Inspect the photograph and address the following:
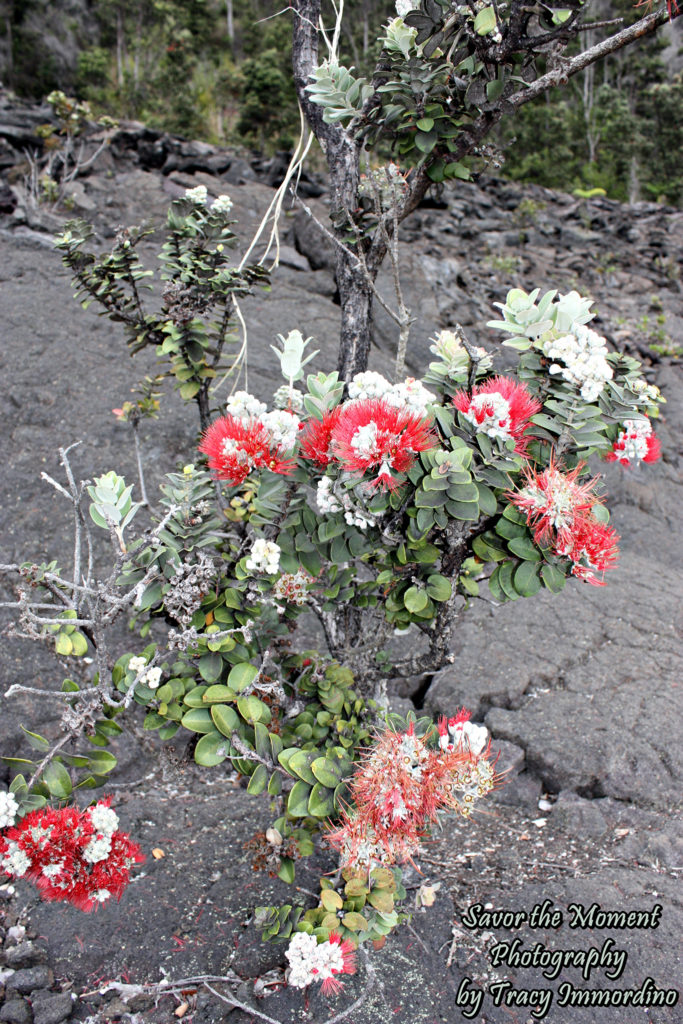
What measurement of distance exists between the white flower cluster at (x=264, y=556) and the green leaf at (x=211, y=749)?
355mm

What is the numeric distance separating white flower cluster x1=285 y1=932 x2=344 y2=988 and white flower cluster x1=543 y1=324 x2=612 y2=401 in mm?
1121

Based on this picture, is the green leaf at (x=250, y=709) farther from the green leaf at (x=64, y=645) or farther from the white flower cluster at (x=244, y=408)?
the white flower cluster at (x=244, y=408)

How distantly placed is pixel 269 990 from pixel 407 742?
0.63 metres

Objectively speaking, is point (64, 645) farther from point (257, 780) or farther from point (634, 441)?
point (634, 441)

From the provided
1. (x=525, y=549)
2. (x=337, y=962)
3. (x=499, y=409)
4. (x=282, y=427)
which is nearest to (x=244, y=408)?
(x=282, y=427)

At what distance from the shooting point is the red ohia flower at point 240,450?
4.12 ft

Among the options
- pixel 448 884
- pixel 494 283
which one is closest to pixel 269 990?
pixel 448 884

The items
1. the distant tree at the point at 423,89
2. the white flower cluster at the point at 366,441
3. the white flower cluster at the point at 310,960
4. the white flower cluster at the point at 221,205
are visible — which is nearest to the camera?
the white flower cluster at the point at 366,441

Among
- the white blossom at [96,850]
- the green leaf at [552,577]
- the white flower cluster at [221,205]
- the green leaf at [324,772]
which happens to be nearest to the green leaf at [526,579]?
the green leaf at [552,577]

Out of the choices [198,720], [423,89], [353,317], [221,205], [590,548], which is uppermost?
[423,89]

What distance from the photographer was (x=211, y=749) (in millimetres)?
1328

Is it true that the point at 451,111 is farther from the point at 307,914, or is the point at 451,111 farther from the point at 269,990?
the point at 269,990

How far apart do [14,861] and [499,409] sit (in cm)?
122

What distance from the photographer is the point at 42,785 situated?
1411mm
